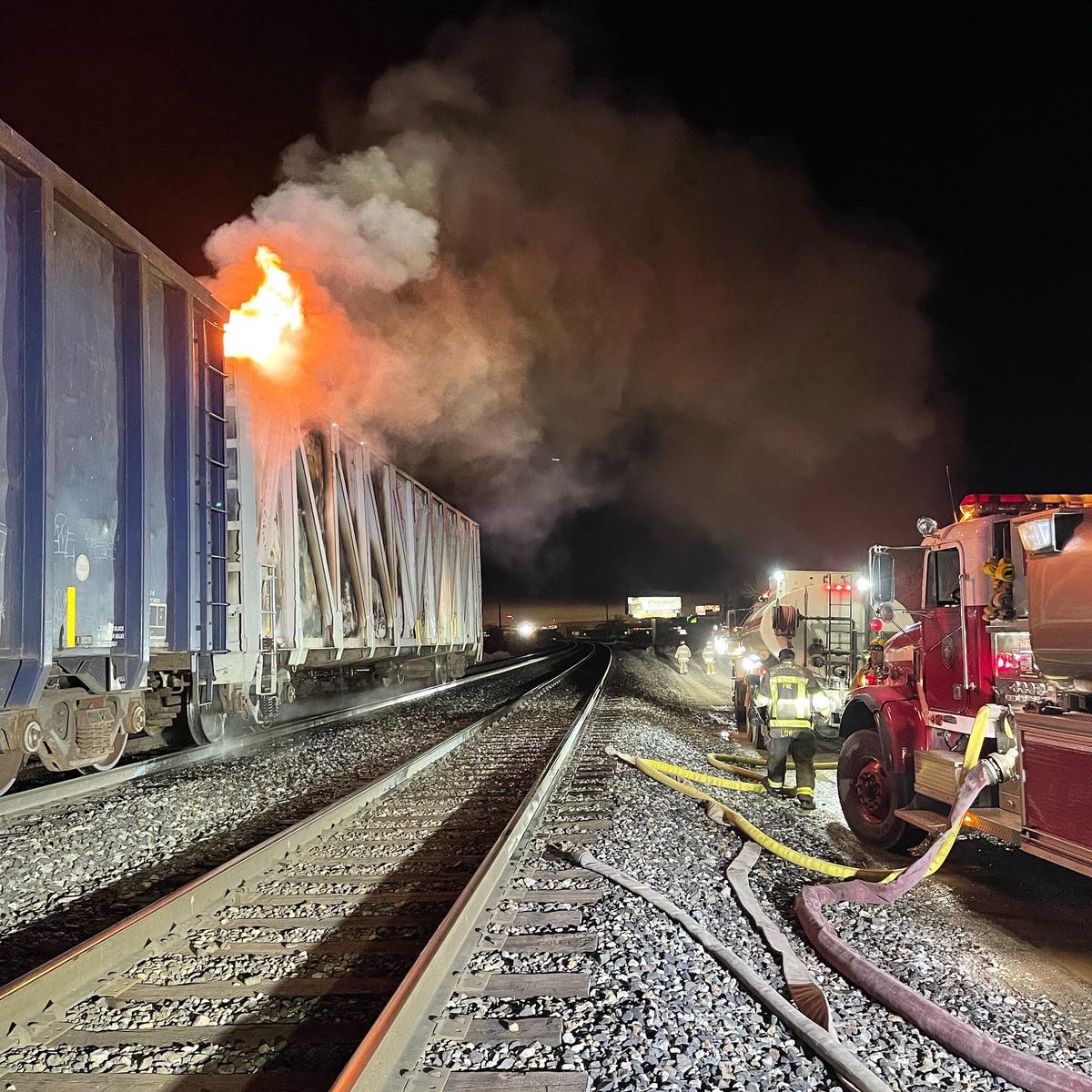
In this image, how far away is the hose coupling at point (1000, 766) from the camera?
497 centimetres

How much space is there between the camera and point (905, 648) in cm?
663

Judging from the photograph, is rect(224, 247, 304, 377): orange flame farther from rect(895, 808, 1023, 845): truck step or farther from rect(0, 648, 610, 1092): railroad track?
rect(895, 808, 1023, 845): truck step

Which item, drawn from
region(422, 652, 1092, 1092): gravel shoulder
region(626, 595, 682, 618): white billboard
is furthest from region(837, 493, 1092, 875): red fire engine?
region(626, 595, 682, 618): white billboard

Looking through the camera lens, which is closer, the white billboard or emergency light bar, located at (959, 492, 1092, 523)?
emergency light bar, located at (959, 492, 1092, 523)

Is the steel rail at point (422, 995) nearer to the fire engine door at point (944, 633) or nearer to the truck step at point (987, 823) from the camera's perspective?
the truck step at point (987, 823)

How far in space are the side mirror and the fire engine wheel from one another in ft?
3.71

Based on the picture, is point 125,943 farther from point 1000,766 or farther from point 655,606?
point 655,606

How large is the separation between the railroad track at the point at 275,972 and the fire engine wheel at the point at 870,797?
2698 mm

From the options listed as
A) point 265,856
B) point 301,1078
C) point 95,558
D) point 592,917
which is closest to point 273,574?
point 95,558

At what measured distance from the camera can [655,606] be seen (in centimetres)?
8162

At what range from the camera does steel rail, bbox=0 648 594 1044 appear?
3.29m

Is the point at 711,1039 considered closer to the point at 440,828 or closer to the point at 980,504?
the point at 440,828

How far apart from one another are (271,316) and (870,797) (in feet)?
31.0

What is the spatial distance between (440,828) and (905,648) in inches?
158
